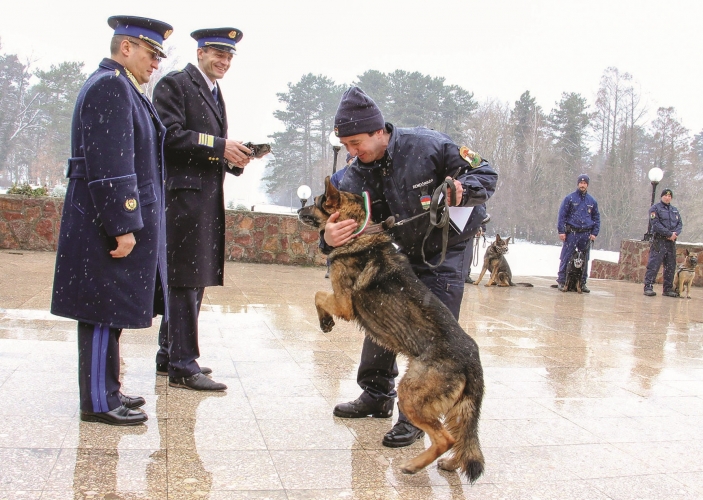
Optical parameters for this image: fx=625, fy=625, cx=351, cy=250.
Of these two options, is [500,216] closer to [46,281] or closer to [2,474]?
[46,281]

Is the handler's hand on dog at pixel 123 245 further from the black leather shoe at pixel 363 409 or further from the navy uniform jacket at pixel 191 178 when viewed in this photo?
the black leather shoe at pixel 363 409

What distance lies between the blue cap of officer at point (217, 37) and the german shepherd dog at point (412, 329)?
4.50 ft

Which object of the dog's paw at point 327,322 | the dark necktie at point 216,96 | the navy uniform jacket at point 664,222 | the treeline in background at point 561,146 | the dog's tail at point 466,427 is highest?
the treeline in background at point 561,146

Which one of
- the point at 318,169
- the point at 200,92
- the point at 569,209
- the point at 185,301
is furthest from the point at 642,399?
the point at 318,169

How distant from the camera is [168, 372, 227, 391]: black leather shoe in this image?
3.97m

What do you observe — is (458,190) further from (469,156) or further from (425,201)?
(469,156)

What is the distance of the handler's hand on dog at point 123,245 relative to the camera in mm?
3135

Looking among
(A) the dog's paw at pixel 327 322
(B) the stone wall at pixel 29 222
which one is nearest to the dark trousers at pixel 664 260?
(A) the dog's paw at pixel 327 322

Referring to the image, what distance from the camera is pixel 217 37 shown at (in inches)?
160

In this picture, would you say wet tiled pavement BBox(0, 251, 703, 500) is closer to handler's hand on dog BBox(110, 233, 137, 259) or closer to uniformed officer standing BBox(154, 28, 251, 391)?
uniformed officer standing BBox(154, 28, 251, 391)

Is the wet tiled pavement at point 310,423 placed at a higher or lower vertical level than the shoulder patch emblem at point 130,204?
lower

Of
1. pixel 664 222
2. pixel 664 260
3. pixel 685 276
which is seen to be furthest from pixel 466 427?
pixel 664 260

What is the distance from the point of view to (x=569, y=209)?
12828 mm

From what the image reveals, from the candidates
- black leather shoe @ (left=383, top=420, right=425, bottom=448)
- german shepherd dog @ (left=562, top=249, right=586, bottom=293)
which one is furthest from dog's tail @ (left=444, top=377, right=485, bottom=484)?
german shepherd dog @ (left=562, top=249, right=586, bottom=293)
